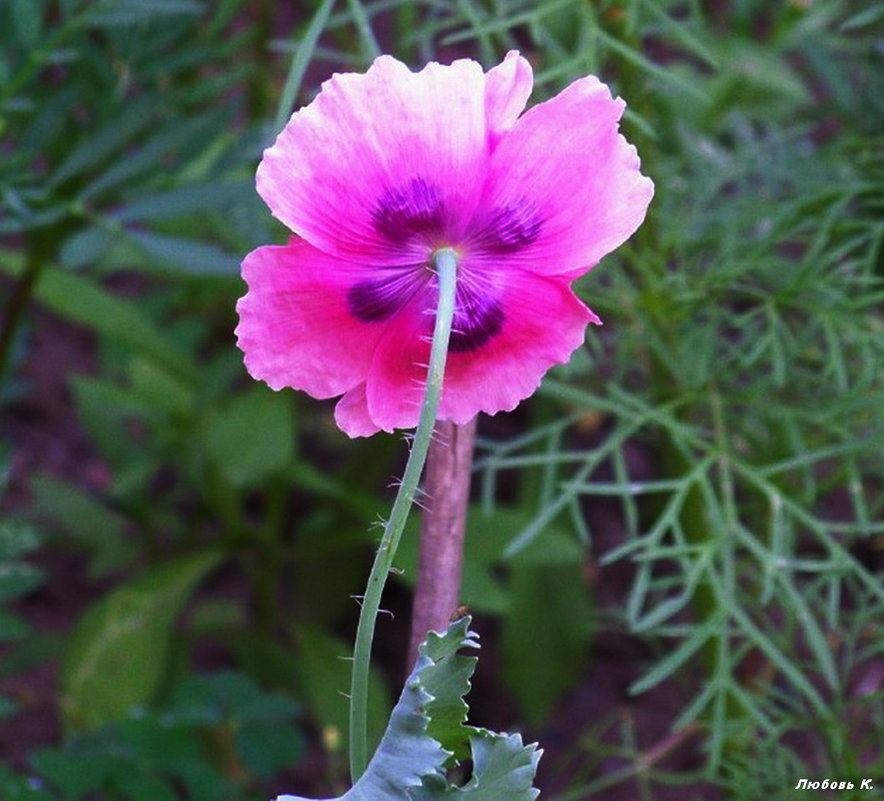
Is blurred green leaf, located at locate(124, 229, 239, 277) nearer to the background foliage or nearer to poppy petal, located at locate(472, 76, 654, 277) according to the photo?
the background foliage

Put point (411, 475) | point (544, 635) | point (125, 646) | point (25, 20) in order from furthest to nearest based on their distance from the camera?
point (544, 635), point (125, 646), point (25, 20), point (411, 475)

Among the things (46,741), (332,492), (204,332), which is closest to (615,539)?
(332,492)

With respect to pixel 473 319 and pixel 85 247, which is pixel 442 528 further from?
pixel 85 247

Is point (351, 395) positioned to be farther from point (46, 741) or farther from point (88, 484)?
point (88, 484)

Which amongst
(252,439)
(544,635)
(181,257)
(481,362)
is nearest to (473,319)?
(481,362)

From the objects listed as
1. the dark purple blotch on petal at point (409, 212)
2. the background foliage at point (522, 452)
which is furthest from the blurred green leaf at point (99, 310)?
the dark purple blotch on petal at point (409, 212)

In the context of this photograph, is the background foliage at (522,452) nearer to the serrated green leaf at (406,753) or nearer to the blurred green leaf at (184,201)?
the blurred green leaf at (184,201)
